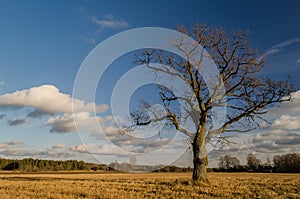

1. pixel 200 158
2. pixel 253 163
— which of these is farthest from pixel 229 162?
pixel 200 158

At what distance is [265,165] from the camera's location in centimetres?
9012

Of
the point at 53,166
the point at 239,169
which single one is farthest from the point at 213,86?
the point at 53,166

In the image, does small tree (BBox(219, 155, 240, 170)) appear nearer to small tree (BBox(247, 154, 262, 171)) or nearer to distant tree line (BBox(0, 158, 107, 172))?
small tree (BBox(247, 154, 262, 171))

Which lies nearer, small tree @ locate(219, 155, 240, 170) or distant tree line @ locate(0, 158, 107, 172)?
small tree @ locate(219, 155, 240, 170)

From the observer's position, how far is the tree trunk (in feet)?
65.7

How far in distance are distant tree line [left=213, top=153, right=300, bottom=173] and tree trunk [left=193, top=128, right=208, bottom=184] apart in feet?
236

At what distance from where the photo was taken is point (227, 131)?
2184cm

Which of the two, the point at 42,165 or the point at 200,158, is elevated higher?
the point at 200,158

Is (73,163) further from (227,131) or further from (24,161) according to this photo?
(227,131)

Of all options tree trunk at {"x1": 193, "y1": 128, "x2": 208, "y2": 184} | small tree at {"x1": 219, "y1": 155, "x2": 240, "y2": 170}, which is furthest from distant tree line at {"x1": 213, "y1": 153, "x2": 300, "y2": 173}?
tree trunk at {"x1": 193, "y1": 128, "x2": 208, "y2": 184}

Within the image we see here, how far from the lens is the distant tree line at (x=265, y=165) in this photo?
8288 centimetres

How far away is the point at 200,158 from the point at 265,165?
7855cm

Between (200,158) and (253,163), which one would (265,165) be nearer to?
(253,163)

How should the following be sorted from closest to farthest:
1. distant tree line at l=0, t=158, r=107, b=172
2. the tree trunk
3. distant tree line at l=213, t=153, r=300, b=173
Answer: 1. the tree trunk
2. distant tree line at l=213, t=153, r=300, b=173
3. distant tree line at l=0, t=158, r=107, b=172
